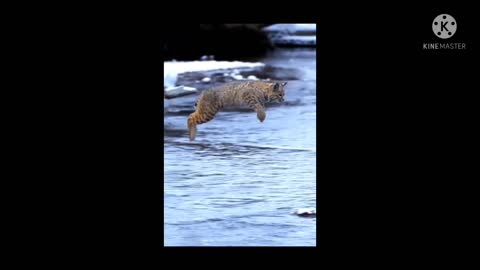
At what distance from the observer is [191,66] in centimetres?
495

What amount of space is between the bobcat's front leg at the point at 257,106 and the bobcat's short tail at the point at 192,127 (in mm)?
258

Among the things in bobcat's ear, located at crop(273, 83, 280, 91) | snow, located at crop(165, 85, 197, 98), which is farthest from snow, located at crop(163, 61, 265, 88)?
bobcat's ear, located at crop(273, 83, 280, 91)

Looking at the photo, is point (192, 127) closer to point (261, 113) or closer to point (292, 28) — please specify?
point (261, 113)

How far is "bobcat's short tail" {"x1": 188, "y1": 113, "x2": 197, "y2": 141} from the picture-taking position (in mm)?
4893

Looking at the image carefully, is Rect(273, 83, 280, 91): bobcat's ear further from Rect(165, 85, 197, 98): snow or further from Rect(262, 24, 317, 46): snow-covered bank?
Rect(165, 85, 197, 98): snow

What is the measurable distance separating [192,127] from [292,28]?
625mm

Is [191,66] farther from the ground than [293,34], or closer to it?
closer to it

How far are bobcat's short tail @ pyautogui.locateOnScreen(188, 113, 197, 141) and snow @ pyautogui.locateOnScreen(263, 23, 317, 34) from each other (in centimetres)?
52

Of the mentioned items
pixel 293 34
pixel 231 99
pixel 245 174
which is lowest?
pixel 245 174

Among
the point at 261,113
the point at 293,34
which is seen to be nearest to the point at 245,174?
the point at 261,113
